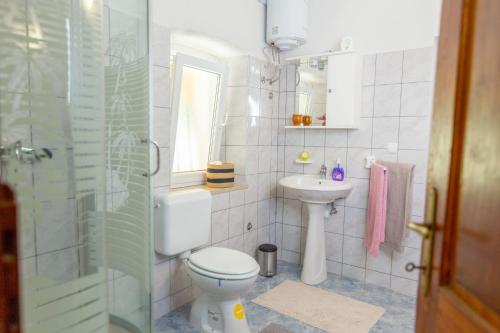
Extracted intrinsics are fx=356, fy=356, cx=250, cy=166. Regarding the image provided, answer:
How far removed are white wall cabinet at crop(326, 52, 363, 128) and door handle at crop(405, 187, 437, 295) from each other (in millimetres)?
2102

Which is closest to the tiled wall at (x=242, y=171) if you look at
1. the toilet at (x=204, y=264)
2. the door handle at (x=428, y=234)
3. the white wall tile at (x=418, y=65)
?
the toilet at (x=204, y=264)

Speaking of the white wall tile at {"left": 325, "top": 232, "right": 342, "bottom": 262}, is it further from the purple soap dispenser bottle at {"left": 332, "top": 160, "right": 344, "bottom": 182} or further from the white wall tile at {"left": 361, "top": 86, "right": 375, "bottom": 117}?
the white wall tile at {"left": 361, "top": 86, "right": 375, "bottom": 117}

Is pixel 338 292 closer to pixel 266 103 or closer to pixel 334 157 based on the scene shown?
pixel 334 157

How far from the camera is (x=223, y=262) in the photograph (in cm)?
208

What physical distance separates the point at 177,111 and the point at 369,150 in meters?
1.54

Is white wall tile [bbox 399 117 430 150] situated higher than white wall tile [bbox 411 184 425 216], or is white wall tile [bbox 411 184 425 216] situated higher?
white wall tile [bbox 399 117 430 150]

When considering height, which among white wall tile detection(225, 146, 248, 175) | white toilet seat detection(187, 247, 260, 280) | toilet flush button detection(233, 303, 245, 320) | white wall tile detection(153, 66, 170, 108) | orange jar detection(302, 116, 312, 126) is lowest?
toilet flush button detection(233, 303, 245, 320)

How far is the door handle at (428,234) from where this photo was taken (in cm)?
77

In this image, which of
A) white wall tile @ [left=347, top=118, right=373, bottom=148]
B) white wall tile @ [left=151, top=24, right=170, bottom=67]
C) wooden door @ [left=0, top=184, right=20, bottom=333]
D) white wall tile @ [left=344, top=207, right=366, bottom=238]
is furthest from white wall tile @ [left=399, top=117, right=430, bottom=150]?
wooden door @ [left=0, top=184, right=20, bottom=333]

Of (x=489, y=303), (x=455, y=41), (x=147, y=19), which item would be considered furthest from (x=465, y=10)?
(x=147, y=19)

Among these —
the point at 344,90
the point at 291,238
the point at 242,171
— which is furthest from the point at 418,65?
the point at 291,238

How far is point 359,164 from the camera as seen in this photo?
2.92 metres

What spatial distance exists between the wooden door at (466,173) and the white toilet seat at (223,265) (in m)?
1.28

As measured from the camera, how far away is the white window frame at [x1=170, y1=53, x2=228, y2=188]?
2599 millimetres
